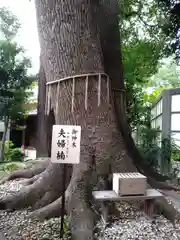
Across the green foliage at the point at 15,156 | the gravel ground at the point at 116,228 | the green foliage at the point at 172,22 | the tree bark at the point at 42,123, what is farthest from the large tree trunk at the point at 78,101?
the green foliage at the point at 15,156

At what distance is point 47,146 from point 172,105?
3.62 m

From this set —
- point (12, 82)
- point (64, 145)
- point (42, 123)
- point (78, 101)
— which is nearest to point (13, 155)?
point (42, 123)

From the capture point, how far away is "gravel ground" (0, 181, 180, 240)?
217cm

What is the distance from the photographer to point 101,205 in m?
2.47

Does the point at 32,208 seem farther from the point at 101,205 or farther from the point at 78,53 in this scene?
the point at 78,53

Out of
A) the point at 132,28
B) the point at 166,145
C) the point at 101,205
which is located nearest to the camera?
the point at 101,205

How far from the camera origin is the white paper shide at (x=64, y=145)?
2.19 meters

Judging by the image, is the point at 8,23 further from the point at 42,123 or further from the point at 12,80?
the point at 42,123

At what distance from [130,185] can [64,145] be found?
77 centimetres

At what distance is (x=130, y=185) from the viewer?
227cm

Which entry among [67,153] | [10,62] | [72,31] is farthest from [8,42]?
[67,153]

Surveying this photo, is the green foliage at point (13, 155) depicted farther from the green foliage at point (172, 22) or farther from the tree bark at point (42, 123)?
the green foliage at point (172, 22)

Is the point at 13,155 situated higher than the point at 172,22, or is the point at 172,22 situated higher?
the point at 172,22

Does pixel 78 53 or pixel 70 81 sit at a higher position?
pixel 78 53
